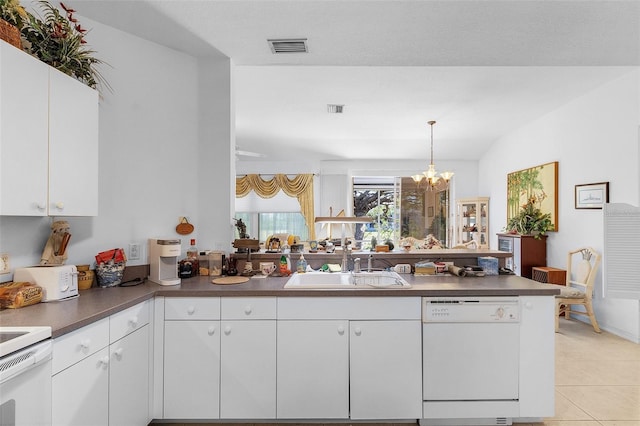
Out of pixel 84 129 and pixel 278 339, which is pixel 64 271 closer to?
pixel 84 129

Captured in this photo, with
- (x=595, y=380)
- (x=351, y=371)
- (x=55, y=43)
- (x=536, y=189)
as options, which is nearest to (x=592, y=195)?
(x=536, y=189)

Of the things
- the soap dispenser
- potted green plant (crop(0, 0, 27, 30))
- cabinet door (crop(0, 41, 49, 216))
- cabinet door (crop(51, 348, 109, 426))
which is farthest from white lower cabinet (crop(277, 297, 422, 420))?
potted green plant (crop(0, 0, 27, 30))

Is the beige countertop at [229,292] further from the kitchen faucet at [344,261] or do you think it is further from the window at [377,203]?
the window at [377,203]

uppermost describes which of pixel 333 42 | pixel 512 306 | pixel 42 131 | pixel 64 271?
pixel 333 42

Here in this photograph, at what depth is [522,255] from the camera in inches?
195

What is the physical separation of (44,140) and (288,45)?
1.64 m

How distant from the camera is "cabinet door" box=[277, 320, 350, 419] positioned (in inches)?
80.2

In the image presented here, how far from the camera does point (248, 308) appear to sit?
2.04 metres

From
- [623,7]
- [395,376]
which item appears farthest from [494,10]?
[395,376]

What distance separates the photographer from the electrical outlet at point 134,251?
2383 millimetres

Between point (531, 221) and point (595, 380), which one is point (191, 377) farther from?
point (531, 221)

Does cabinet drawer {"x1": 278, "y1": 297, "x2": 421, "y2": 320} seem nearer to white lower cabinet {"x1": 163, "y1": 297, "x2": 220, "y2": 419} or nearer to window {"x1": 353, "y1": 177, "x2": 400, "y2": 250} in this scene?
white lower cabinet {"x1": 163, "y1": 297, "x2": 220, "y2": 419}

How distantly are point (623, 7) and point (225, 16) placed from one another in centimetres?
244

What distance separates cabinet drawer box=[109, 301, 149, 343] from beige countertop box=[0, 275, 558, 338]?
37 mm
